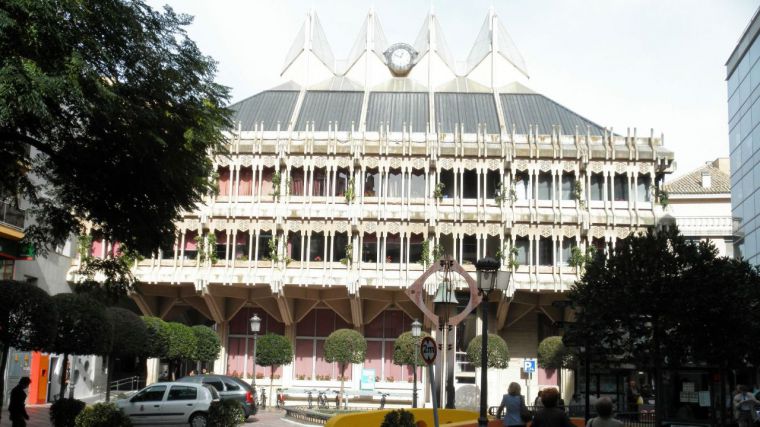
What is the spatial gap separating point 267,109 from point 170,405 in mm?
30132

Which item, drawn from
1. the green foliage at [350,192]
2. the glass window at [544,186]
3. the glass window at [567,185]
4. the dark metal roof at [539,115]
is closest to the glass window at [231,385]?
the green foliage at [350,192]

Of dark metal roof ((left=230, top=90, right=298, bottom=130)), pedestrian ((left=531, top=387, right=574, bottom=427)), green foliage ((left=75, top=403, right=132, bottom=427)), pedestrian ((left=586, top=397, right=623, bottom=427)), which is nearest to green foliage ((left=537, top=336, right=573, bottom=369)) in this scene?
dark metal roof ((left=230, top=90, right=298, bottom=130))

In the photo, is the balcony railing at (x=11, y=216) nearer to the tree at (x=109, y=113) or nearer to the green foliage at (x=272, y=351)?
the tree at (x=109, y=113)

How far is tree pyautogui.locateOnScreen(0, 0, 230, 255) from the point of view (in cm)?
1683

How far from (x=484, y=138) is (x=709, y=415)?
28.3m

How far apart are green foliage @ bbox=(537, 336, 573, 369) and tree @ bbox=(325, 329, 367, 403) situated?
29.0ft

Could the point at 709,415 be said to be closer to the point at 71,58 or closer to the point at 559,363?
the point at 71,58

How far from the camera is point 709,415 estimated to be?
69.4 feet

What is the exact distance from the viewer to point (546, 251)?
4766cm

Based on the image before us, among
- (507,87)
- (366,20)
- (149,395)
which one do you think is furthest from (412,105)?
(149,395)

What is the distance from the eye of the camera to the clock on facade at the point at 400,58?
60094mm

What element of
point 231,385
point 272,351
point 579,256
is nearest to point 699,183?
point 579,256

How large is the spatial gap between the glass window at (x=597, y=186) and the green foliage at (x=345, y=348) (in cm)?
1474

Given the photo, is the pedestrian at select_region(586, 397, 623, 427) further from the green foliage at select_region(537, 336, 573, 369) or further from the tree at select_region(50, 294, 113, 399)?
the green foliage at select_region(537, 336, 573, 369)
